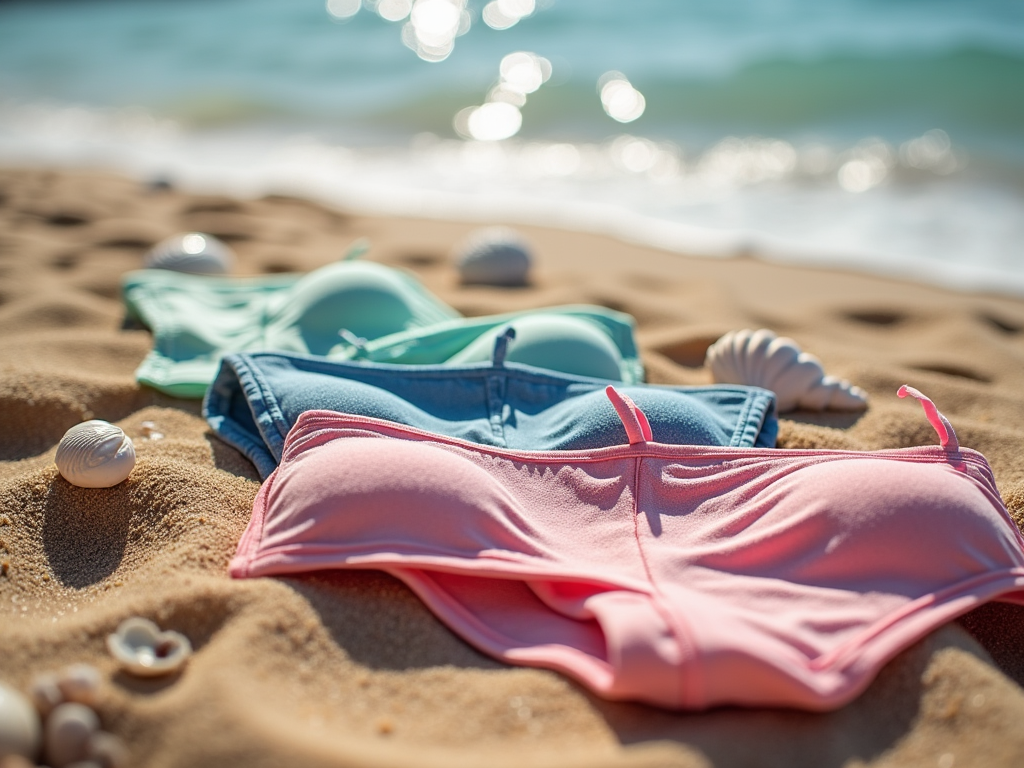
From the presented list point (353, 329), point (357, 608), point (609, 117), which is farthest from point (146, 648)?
point (609, 117)

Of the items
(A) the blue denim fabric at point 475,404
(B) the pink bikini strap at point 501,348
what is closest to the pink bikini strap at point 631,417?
(A) the blue denim fabric at point 475,404

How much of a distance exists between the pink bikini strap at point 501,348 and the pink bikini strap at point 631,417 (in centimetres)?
50

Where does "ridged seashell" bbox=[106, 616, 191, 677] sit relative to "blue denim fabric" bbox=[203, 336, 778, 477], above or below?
below

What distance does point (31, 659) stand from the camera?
1.62 metres

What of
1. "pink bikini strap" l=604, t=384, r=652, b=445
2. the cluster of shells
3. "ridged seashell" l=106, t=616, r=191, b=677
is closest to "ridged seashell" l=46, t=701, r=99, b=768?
the cluster of shells

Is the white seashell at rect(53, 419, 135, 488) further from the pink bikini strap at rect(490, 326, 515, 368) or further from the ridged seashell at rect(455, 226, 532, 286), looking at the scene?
the ridged seashell at rect(455, 226, 532, 286)

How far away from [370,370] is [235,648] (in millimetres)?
1112

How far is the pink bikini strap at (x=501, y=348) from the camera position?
2635mm

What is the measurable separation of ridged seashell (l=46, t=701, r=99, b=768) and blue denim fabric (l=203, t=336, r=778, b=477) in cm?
95

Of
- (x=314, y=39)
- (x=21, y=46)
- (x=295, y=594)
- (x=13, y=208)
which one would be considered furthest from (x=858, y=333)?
(x=21, y=46)

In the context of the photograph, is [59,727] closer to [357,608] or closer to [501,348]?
[357,608]

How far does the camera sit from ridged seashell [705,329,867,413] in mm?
2832

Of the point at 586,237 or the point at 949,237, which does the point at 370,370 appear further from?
the point at 949,237

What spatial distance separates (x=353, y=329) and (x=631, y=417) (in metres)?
1.31
